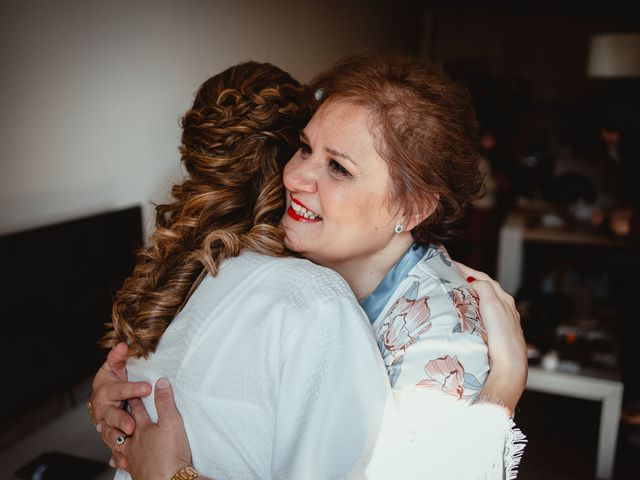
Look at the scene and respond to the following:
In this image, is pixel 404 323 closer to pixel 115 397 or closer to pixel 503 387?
pixel 503 387

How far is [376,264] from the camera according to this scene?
4.50ft

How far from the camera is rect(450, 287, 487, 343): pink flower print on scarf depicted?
1.13m

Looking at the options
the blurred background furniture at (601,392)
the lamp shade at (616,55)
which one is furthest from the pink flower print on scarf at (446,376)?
the lamp shade at (616,55)

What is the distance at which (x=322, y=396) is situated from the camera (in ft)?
2.92

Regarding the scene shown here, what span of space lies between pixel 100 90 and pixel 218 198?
1.05 m

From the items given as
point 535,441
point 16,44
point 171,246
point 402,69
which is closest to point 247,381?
point 171,246

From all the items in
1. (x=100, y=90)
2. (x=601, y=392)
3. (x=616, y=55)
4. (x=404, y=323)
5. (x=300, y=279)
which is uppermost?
(x=616, y=55)

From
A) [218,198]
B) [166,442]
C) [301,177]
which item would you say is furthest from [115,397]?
[301,177]

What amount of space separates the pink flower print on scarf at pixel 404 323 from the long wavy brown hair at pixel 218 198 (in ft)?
0.79

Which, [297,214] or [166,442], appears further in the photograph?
[297,214]

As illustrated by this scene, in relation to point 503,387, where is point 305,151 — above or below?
above

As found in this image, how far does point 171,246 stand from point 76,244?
774 millimetres

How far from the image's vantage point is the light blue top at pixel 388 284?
1.29m

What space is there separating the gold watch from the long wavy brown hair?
0.63 ft
